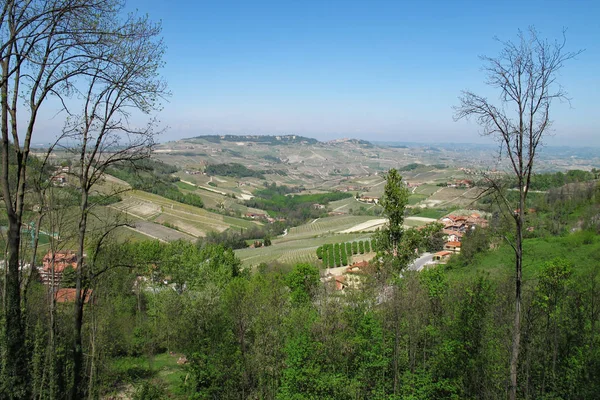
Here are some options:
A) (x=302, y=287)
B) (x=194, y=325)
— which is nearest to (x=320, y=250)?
(x=302, y=287)

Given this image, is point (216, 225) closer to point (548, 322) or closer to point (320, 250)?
point (320, 250)

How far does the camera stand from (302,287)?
2967cm

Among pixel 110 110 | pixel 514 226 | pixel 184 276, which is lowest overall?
pixel 184 276

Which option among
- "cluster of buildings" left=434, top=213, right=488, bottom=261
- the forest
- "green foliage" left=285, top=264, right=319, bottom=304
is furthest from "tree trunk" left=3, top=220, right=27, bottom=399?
"cluster of buildings" left=434, top=213, right=488, bottom=261

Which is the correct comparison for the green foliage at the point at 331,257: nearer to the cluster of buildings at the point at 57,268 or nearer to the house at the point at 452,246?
the house at the point at 452,246

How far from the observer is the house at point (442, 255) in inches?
1927

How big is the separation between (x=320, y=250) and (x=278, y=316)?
38582 millimetres

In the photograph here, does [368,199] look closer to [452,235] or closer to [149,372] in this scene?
[452,235]

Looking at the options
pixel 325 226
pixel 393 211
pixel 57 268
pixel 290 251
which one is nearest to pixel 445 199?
pixel 325 226

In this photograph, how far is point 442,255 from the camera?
5122cm

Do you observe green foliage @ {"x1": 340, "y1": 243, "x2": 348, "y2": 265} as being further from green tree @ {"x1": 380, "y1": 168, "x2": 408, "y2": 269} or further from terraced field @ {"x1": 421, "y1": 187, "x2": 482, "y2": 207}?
terraced field @ {"x1": 421, "y1": 187, "x2": 482, "y2": 207}

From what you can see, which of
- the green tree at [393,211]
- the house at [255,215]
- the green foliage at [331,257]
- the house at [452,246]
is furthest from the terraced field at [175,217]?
the green tree at [393,211]

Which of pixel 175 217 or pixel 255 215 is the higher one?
pixel 175 217

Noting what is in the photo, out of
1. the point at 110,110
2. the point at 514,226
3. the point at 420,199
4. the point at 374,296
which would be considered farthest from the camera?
the point at 420,199
